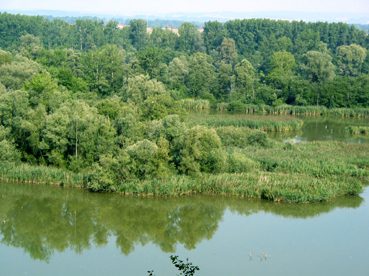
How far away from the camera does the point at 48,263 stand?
21047mm

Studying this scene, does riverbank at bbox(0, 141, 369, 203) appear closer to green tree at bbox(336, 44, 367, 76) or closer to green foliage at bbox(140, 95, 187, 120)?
green foliage at bbox(140, 95, 187, 120)

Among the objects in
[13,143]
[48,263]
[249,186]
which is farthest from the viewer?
[13,143]

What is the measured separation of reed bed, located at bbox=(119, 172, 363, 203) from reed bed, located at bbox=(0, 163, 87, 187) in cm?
345

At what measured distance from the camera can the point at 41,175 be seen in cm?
3019

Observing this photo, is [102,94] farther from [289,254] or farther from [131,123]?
[289,254]

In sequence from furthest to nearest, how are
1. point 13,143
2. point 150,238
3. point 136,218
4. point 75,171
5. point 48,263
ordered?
point 13,143
point 75,171
point 136,218
point 150,238
point 48,263

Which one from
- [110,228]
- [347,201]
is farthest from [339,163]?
[110,228]

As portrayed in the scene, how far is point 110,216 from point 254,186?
8.66 m

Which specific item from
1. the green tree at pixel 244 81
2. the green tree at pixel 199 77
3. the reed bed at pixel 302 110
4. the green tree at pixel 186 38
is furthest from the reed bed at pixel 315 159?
the green tree at pixel 186 38

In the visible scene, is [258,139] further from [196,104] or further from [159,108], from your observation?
[196,104]

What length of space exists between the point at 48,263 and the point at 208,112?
137ft

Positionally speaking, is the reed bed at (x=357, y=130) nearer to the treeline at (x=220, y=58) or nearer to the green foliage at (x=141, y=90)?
the treeline at (x=220, y=58)

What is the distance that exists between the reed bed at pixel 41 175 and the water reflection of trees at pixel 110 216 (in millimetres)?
542

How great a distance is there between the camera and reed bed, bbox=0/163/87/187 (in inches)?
1170
